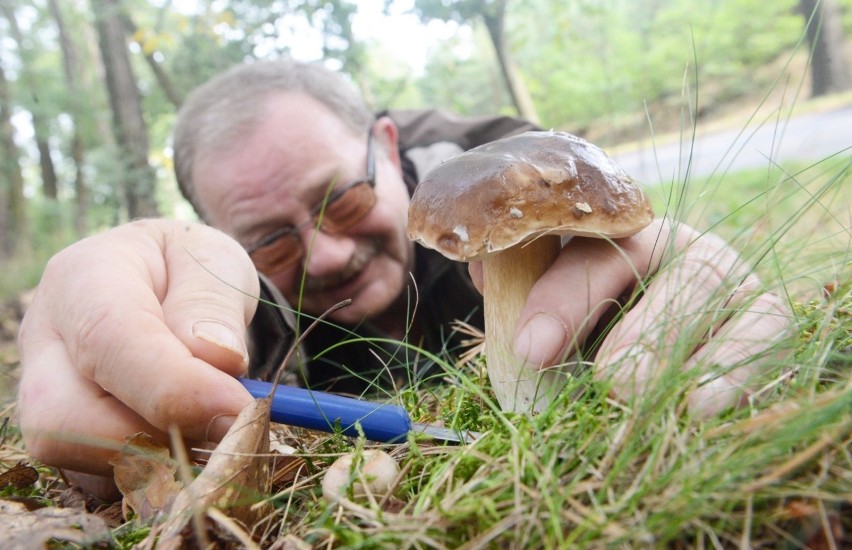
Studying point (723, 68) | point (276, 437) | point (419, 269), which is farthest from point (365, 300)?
point (723, 68)

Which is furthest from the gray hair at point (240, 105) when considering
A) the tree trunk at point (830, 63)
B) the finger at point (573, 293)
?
the tree trunk at point (830, 63)

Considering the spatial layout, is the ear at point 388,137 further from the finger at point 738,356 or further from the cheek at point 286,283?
the finger at point 738,356

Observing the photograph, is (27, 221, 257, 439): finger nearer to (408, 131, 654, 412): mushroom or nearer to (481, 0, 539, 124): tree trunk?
(408, 131, 654, 412): mushroom

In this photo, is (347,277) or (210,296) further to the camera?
(347,277)

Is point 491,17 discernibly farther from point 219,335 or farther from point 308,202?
point 219,335

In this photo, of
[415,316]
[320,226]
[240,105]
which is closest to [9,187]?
[240,105]

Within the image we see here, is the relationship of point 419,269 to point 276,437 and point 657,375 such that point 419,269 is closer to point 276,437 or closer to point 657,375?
point 276,437
